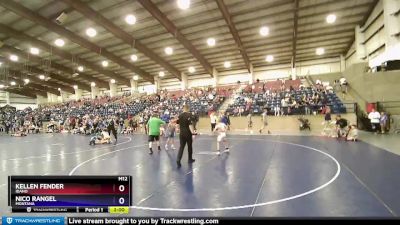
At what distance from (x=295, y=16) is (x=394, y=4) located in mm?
6817

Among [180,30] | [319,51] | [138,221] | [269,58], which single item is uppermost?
[180,30]

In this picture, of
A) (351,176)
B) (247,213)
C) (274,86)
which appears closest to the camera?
(247,213)

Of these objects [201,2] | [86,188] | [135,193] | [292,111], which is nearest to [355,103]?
[292,111]

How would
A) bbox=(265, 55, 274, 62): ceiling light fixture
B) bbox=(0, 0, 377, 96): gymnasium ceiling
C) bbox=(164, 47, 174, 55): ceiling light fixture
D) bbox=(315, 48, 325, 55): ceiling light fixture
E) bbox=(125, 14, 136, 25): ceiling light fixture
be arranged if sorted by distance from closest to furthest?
bbox=(0, 0, 377, 96): gymnasium ceiling < bbox=(125, 14, 136, 25): ceiling light fixture < bbox=(164, 47, 174, 55): ceiling light fixture < bbox=(315, 48, 325, 55): ceiling light fixture < bbox=(265, 55, 274, 62): ceiling light fixture

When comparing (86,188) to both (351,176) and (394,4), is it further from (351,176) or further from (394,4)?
(394,4)

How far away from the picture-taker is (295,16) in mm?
22609

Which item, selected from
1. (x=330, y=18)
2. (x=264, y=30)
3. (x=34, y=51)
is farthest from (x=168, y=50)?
(x=330, y=18)

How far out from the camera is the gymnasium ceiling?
21.6 metres

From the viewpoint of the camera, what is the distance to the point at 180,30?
26.1 metres

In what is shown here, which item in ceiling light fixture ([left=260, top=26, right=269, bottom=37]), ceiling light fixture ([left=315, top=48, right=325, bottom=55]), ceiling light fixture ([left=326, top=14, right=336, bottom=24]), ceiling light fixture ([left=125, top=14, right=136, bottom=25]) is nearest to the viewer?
ceiling light fixture ([left=125, top=14, right=136, bottom=25])

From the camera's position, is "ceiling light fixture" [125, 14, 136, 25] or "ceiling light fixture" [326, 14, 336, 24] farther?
"ceiling light fixture" [326, 14, 336, 24]
